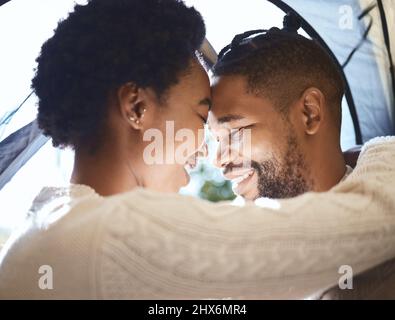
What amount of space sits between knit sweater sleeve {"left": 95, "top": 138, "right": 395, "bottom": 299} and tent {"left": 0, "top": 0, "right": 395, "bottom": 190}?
2.10 feet

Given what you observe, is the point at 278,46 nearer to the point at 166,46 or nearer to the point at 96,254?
the point at 166,46

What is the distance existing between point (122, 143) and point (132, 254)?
0.35m

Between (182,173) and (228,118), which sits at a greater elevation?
(228,118)

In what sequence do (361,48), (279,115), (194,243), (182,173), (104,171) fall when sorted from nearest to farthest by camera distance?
(194,243), (104,171), (182,173), (279,115), (361,48)

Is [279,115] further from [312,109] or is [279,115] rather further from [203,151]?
[203,151]

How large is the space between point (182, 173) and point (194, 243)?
434 millimetres

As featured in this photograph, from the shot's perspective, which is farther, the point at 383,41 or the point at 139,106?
the point at 383,41

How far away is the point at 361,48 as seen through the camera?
138cm

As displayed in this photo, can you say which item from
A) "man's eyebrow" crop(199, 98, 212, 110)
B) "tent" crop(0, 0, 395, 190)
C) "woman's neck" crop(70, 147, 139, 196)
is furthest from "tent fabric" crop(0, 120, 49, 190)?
"man's eyebrow" crop(199, 98, 212, 110)

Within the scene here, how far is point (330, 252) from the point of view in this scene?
2.36ft

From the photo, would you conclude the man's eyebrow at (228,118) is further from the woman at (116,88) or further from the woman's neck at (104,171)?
the woman's neck at (104,171)

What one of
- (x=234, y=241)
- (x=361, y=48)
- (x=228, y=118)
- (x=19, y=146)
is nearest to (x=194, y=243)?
(x=234, y=241)

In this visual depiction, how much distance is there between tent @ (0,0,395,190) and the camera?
1229 mm

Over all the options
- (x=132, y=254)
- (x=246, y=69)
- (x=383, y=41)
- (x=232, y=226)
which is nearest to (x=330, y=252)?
(x=232, y=226)
